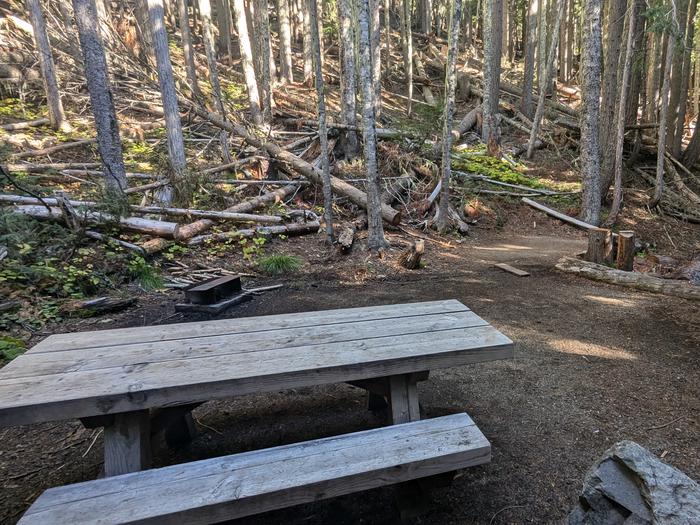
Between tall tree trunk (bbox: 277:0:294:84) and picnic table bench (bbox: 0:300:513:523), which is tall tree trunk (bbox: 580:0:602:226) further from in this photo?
tall tree trunk (bbox: 277:0:294:84)

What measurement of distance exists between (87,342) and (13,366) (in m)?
0.33

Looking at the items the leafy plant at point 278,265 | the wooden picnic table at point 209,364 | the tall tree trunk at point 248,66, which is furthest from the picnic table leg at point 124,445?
the tall tree trunk at point 248,66

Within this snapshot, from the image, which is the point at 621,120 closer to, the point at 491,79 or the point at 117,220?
the point at 491,79

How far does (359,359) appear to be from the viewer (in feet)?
6.50

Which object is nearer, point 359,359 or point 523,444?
point 359,359

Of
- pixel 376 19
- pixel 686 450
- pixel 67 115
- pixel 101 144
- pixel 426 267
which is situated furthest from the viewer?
pixel 376 19

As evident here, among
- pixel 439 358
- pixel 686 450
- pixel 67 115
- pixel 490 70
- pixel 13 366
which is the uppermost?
pixel 490 70

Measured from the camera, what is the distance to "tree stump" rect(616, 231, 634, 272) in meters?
6.01

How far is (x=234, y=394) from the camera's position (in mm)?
1814

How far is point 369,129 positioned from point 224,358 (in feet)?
A: 18.9

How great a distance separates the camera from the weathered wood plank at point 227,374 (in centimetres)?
167

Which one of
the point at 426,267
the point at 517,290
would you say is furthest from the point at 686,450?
the point at 426,267

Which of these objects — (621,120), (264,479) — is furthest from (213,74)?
(264,479)

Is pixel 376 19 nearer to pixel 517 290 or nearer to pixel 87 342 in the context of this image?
pixel 517 290
